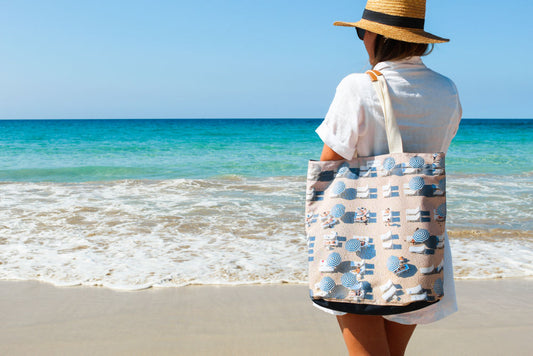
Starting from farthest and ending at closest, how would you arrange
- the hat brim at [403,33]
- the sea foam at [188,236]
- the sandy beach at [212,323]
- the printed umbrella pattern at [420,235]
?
1. the sea foam at [188,236]
2. the sandy beach at [212,323]
3. the hat brim at [403,33]
4. the printed umbrella pattern at [420,235]

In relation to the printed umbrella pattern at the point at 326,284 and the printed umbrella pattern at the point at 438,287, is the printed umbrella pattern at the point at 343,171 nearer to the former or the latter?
the printed umbrella pattern at the point at 326,284

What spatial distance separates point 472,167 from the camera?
573 inches

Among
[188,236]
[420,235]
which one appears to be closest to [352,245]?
[420,235]

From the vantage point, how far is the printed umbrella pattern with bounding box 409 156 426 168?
1295 millimetres

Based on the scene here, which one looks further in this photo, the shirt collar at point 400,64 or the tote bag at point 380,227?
the shirt collar at point 400,64

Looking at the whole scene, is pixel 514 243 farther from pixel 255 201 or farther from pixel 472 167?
pixel 472 167

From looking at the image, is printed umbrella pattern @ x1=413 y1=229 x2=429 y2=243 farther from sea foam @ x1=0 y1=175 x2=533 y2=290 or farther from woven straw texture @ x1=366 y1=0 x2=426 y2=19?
sea foam @ x1=0 y1=175 x2=533 y2=290

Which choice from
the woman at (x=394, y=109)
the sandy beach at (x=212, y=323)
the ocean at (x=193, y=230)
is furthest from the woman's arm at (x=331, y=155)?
the ocean at (x=193, y=230)

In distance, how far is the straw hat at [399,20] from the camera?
1.41 meters

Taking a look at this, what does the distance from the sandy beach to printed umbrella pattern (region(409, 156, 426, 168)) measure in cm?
196

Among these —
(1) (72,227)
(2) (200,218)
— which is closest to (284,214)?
(2) (200,218)

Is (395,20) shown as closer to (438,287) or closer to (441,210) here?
(441,210)

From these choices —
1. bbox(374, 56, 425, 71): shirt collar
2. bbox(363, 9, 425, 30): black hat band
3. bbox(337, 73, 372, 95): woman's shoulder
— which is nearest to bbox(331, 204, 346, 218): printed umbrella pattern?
bbox(337, 73, 372, 95): woman's shoulder

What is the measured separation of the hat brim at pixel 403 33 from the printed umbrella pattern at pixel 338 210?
0.53 m
